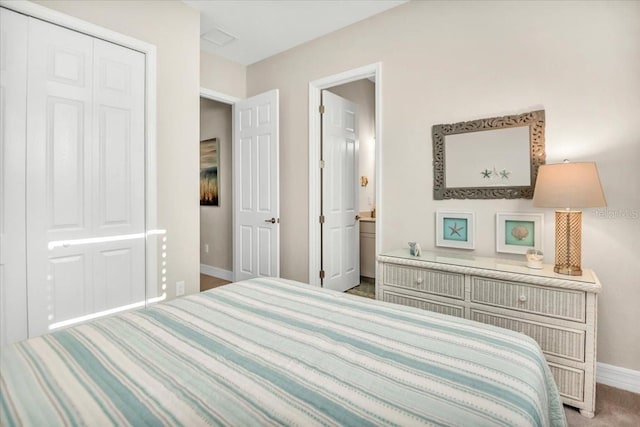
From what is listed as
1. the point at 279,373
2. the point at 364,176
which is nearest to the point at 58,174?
the point at 279,373

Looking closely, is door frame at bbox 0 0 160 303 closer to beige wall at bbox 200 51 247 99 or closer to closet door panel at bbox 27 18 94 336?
closet door panel at bbox 27 18 94 336

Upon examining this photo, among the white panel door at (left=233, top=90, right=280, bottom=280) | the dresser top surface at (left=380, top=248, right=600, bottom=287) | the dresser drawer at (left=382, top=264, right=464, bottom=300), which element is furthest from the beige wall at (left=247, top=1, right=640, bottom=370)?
the white panel door at (left=233, top=90, right=280, bottom=280)

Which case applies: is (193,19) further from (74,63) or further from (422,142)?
(422,142)

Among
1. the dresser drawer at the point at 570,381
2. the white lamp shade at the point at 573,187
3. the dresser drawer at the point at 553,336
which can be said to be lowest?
the dresser drawer at the point at 570,381

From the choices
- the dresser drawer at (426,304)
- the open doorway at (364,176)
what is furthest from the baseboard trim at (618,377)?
the open doorway at (364,176)

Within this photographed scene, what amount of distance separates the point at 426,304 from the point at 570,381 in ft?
2.74

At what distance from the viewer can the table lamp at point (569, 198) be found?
1745 mm

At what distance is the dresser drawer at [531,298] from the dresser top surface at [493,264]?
73 millimetres

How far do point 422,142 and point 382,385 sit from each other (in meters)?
2.29

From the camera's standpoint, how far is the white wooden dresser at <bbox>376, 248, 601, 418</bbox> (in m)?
1.72

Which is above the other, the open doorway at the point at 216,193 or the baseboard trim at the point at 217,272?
the open doorway at the point at 216,193

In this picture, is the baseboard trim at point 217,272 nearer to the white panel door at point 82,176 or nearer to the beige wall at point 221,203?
the beige wall at point 221,203

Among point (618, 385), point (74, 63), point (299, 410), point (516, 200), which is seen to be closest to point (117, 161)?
point (74, 63)

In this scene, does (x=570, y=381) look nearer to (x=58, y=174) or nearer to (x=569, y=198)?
(x=569, y=198)
